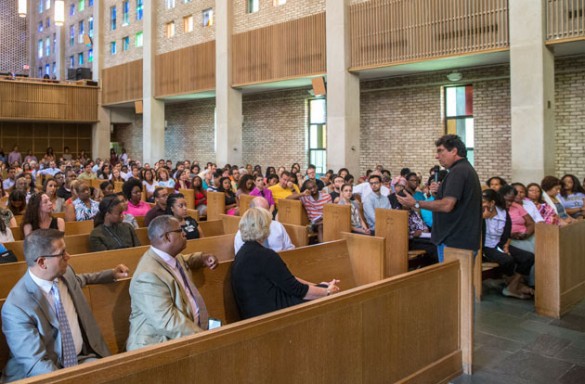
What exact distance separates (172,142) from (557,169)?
15462mm

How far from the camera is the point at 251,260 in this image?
3.41 m

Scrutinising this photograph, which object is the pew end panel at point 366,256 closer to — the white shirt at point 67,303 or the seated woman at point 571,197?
the white shirt at point 67,303

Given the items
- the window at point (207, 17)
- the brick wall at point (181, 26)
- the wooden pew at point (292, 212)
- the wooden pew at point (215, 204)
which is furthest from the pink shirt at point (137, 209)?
the window at point (207, 17)

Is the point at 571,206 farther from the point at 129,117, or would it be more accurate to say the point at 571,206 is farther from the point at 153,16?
the point at 129,117

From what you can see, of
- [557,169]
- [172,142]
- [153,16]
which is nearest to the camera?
[557,169]

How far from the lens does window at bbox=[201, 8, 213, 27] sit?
17281mm

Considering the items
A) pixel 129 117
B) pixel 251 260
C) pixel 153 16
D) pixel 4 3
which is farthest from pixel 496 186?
pixel 4 3

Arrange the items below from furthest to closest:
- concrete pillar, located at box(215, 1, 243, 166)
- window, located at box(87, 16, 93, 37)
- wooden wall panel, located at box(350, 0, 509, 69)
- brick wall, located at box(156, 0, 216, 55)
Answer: window, located at box(87, 16, 93, 37)
brick wall, located at box(156, 0, 216, 55)
concrete pillar, located at box(215, 1, 243, 166)
wooden wall panel, located at box(350, 0, 509, 69)

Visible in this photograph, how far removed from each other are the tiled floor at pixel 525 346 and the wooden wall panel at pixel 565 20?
5738 millimetres

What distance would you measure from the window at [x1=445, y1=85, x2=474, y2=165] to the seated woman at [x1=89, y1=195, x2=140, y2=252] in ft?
31.5

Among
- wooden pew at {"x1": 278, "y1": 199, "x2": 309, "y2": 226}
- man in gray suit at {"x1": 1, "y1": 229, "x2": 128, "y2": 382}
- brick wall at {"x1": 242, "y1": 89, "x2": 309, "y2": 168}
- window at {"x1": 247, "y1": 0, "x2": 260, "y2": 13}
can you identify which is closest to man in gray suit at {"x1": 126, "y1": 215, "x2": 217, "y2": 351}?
man in gray suit at {"x1": 1, "y1": 229, "x2": 128, "y2": 382}

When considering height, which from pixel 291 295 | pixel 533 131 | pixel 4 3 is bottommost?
pixel 291 295

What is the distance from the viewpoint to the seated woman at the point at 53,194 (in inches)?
279

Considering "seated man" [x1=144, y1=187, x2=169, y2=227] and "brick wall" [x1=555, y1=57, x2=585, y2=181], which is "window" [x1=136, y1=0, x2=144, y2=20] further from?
"seated man" [x1=144, y1=187, x2=169, y2=227]
